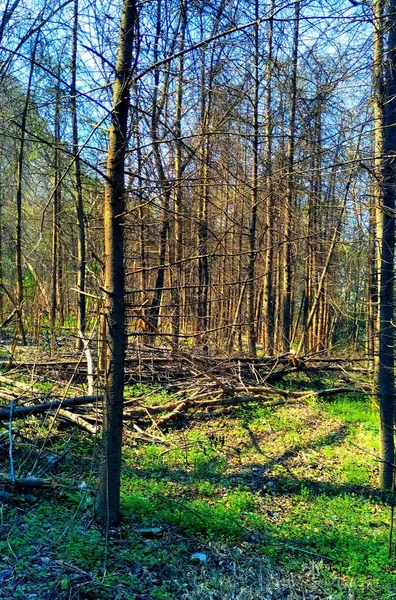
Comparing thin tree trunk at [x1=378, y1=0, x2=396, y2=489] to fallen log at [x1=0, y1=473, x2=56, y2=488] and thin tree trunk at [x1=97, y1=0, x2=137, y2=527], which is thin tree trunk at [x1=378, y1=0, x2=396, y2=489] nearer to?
thin tree trunk at [x1=97, y1=0, x2=137, y2=527]

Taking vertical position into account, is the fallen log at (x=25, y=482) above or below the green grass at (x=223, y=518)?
above

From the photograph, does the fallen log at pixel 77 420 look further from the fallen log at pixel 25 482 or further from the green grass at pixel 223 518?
the fallen log at pixel 25 482

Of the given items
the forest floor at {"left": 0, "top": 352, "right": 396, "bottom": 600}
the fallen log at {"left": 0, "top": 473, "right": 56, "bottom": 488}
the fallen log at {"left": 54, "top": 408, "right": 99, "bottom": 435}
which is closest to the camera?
the forest floor at {"left": 0, "top": 352, "right": 396, "bottom": 600}

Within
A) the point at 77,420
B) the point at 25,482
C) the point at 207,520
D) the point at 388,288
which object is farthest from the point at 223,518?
the point at 388,288

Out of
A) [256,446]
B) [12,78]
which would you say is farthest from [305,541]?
[12,78]

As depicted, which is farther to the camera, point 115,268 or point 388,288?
point 388,288

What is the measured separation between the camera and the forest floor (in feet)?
10.7

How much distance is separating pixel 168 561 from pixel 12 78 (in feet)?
39.0

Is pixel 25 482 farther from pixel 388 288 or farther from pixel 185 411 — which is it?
pixel 388 288

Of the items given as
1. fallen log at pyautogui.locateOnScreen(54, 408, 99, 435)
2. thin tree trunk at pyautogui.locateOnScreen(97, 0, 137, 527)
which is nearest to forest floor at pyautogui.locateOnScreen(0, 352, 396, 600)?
fallen log at pyautogui.locateOnScreen(54, 408, 99, 435)

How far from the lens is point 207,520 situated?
4375 millimetres

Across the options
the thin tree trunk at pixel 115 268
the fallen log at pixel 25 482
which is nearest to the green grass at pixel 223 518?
the fallen log at pixel 25 482

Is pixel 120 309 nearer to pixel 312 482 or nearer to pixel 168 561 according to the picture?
pixel 168 561

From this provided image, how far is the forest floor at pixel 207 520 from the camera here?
326cm
